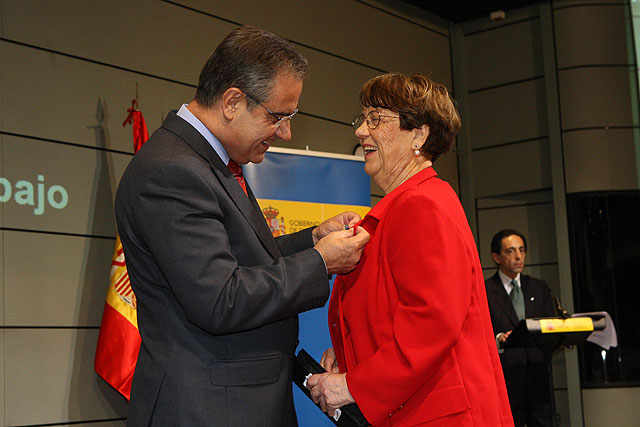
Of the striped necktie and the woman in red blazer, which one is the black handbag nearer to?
the woman in red blazer

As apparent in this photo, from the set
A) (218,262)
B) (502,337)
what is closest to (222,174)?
(218,262)

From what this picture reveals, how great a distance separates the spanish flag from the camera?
3771mm

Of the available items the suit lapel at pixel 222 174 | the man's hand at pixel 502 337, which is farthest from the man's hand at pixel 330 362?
the man's hand at pixel 502 337

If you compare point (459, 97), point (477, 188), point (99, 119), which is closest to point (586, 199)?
point (477, 188)

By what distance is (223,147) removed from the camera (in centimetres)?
177

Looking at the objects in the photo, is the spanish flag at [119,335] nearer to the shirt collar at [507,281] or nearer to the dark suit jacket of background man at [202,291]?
the dark suit jacket of background man at [202,291]

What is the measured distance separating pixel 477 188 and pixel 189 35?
3696 millimetres

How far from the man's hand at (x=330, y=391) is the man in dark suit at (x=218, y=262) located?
0.26ft

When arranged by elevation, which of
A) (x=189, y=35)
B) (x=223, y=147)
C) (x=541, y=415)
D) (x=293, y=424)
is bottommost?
(x=541, y=415)

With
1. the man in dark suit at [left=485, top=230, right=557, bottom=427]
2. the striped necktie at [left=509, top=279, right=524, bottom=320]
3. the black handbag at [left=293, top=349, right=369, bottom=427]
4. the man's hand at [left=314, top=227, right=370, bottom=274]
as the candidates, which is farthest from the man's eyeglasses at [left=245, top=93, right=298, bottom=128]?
the striped necktie at [left=509, top=279, right=524, bottom=320]

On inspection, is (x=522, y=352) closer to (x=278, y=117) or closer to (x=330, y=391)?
(x=330, y=391)

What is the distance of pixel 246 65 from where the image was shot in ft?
5.55

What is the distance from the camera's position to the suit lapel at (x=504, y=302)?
5543mm

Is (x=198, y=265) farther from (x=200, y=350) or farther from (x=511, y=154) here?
(x=511, y=154)
